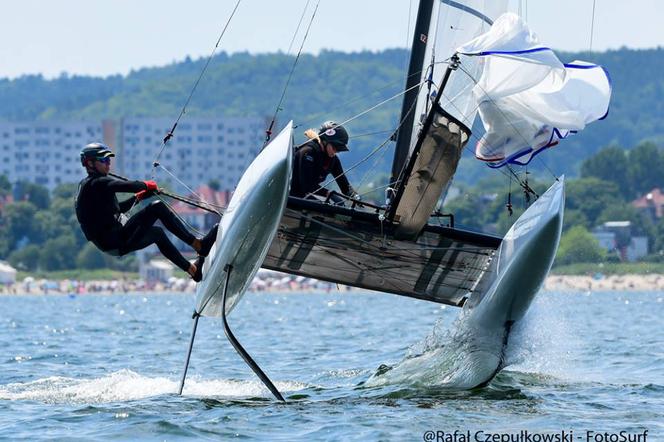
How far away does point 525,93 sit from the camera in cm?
1172

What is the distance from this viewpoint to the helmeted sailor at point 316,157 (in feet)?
38.9

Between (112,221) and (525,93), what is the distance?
3.38 metres

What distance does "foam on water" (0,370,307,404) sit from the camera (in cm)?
1167

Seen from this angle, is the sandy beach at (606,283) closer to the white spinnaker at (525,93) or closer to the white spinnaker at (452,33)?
the white spinnaker at (452,33)

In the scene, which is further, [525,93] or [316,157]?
[316,157]

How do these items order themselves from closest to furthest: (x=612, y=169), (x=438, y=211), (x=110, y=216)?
(x=110, y=216) < (x=438, y=211) < (x=612, y=169)

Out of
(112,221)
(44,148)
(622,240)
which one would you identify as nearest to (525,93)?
(112,221)

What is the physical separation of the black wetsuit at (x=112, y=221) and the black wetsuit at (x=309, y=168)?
1.01 meters

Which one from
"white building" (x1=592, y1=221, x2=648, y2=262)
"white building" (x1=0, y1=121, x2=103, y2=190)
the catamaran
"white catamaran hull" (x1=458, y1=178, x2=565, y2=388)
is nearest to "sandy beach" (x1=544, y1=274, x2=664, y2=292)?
"white building" (x1=592, y1=221, x2=648, y2=262)

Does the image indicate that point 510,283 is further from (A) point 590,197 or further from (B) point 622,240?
(A) point 590,197

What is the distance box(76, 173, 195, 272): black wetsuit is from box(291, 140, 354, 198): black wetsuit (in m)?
1.01

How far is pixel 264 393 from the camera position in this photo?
39.1ft

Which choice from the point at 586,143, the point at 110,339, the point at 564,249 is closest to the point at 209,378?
the point at 110,339

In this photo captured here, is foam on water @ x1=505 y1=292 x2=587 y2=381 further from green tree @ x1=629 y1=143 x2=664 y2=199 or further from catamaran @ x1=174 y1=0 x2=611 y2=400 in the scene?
green tree @ x1=629 y1=143 x2=664 y2=199
